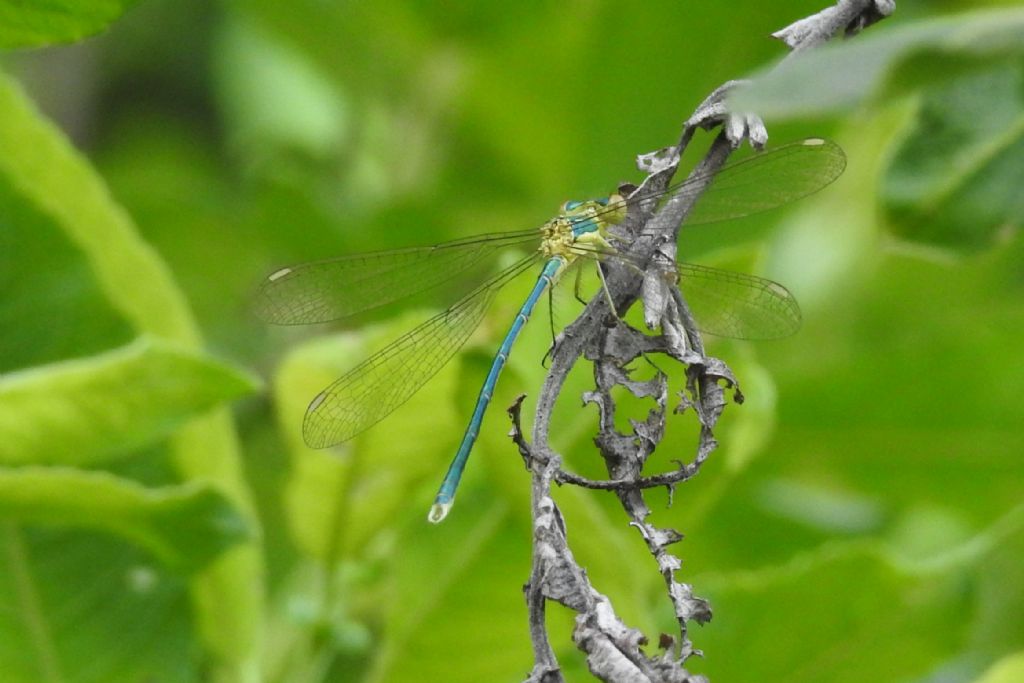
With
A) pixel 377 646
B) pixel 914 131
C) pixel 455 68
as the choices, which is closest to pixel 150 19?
pixel 455 68

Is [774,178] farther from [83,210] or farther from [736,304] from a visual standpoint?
[83,210]

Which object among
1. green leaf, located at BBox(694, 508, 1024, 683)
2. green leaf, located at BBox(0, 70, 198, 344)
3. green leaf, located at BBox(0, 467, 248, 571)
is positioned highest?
green leaf, located at BBox(0, 70, 198, 344)

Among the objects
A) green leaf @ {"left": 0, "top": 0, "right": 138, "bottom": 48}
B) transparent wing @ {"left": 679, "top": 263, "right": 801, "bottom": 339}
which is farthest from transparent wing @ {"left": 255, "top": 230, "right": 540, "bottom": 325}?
green leaf @ {"left": 0, "top": 0, "right": 138, "bottom": 48}

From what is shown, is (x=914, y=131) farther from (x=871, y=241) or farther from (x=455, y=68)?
(x=455, y=68)

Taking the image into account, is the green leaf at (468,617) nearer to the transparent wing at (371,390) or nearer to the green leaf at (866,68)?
the transparent wing at (371,390)

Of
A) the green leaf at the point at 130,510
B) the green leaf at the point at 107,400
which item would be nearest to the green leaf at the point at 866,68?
the green leaf at the point at 107,400

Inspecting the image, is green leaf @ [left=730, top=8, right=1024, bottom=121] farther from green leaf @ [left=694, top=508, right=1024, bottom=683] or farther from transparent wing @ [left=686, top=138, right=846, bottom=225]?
green leaf @ [left=694, top=508, right=1024, bottom=683]

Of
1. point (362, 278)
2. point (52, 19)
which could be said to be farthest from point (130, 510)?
point (362, 278)
